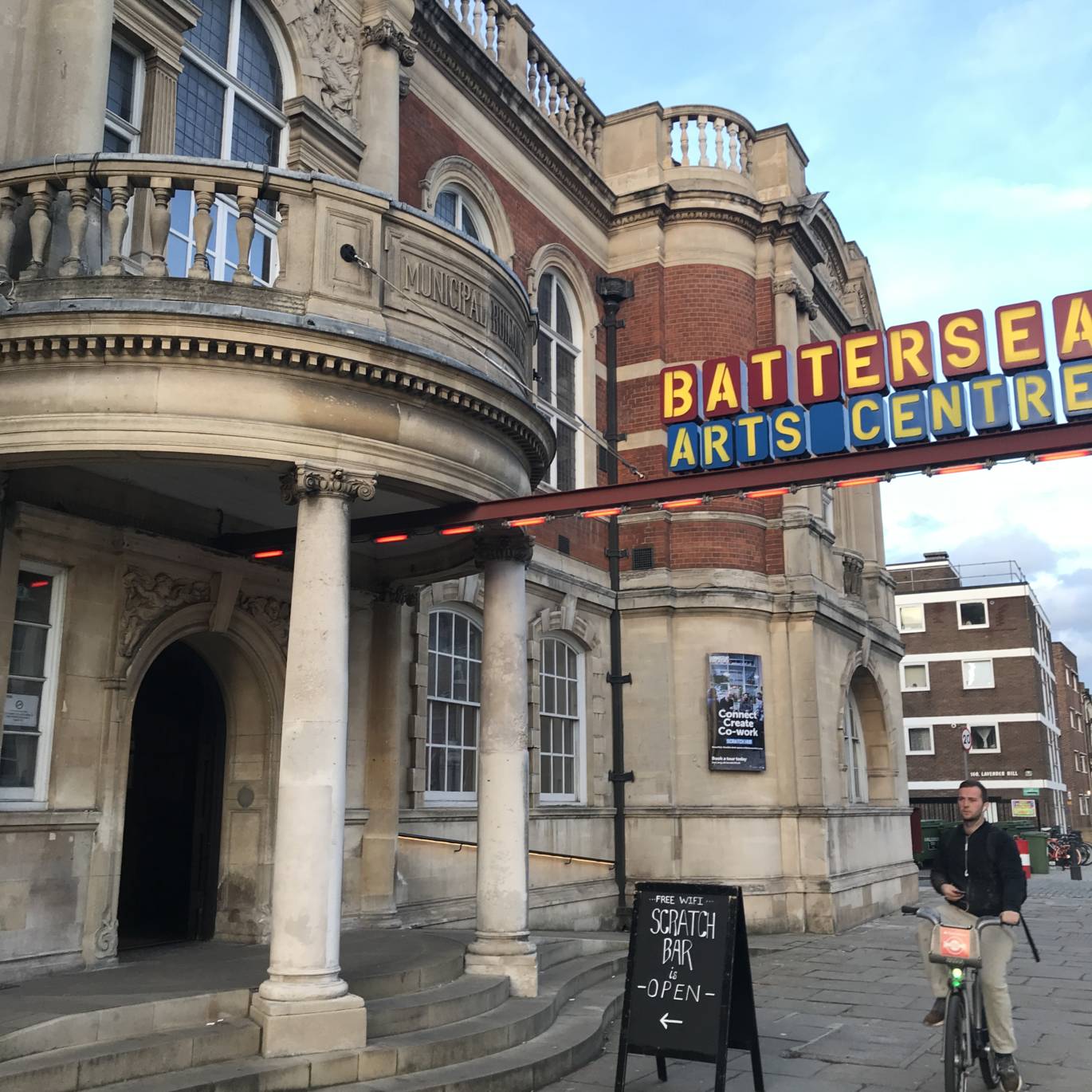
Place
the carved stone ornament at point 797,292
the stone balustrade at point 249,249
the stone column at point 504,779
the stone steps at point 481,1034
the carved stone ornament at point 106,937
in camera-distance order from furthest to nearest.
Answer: the carved stone ornament at point 797,292, the stone column at point 504,779, the carved stone ornament at point 106,937, the stone balustrade at point 249,249, the stone steps at point 481,1034

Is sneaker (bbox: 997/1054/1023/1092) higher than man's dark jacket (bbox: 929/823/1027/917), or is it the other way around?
man's dark jacket (bbox: 929/823/1027/917)

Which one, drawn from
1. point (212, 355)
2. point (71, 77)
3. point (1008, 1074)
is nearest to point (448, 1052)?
point (1008, 1074)

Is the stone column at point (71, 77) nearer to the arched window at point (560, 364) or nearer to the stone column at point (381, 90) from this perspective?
the stone column at point (381, 90)

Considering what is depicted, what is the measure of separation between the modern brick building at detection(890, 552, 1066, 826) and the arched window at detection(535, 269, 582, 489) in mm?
35213

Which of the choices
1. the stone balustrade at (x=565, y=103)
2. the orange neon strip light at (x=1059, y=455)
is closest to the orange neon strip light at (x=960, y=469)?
the orange neon strip light at (x=1059, y=455)

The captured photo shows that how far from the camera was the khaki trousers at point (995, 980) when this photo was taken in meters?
6.92

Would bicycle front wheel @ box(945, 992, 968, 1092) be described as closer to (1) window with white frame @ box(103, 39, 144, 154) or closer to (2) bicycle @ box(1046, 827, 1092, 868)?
(1) window with white frame @ box(103, 39, 144, 154)

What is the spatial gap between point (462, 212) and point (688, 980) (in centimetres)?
1152

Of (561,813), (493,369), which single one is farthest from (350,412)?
(561,813)

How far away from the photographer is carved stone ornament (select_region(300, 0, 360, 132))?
1239cm

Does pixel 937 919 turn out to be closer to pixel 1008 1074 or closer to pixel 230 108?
pixel 1008 1074

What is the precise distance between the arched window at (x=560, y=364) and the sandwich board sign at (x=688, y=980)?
1017 centimetres

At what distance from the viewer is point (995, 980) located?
271 inches

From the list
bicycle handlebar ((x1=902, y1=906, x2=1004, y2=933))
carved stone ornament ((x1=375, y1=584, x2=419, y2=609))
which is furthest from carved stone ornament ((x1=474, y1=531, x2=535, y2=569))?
bicycle handlebar ((x1=902, y1=906, x2=1004, y2=933))
